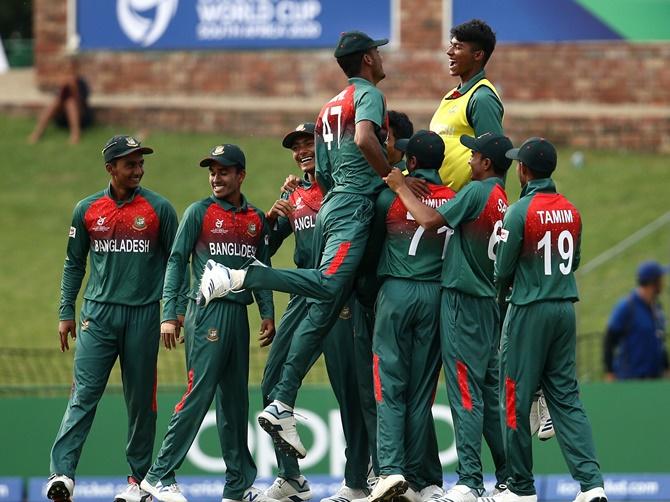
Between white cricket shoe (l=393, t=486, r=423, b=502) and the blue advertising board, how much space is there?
17.5m

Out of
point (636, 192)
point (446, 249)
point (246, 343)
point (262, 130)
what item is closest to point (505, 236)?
point (446, 249)

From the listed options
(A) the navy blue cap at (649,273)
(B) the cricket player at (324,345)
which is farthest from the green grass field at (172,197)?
(B) the cricket player at (324,345)

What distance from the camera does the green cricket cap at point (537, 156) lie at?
10.5 metres

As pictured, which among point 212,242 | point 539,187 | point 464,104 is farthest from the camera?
point 212,242

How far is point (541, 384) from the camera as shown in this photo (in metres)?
10.8

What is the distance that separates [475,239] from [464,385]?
1033mm

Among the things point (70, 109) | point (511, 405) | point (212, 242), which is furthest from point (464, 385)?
point (70, 109)

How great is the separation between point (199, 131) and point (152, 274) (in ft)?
58.7

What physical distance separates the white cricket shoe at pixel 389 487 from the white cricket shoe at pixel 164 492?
59.2 inches

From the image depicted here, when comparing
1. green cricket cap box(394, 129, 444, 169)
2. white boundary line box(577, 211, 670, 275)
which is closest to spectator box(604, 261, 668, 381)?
white boundary line box(577, 211, 670, 275)

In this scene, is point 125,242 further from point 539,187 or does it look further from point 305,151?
point 539,187

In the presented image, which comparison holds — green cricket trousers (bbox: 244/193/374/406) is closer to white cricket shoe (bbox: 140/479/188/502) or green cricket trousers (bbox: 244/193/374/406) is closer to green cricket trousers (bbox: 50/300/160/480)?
white cricket shoe (bbox: 140/479/188/502)

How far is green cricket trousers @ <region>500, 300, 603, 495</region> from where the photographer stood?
1059 cm

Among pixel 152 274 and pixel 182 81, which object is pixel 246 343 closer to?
pixel 152 274
